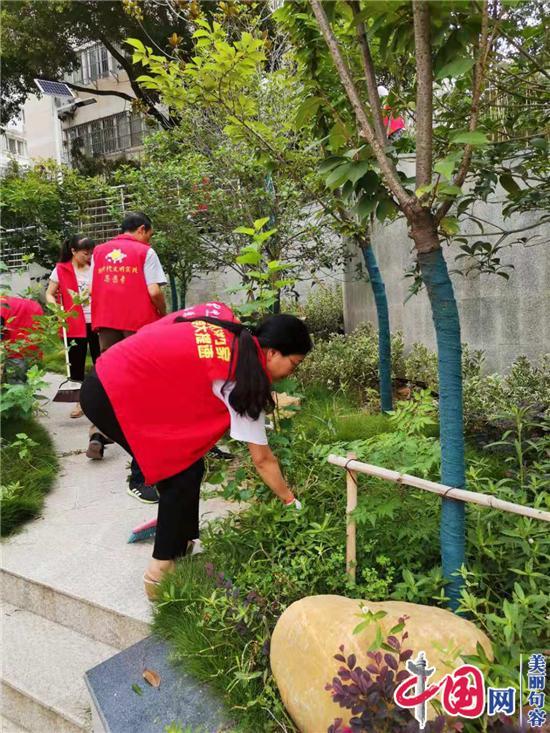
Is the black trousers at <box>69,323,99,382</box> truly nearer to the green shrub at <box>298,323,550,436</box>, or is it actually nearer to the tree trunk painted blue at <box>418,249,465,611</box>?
the green shrub at <box>298,323,550,436</box>

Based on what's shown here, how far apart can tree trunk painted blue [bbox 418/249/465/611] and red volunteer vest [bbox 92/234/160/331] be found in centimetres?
257

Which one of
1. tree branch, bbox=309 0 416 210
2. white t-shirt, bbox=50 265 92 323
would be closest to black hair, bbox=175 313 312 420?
tree branch, bbox=309 0 416 210

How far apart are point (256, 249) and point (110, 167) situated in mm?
17081

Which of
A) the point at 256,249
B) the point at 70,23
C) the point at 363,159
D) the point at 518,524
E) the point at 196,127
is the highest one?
the point at 70,23

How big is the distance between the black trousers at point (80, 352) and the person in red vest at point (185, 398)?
8.64 feet

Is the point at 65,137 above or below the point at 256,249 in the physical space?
above

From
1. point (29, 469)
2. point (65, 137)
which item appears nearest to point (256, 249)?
point (29, 469)

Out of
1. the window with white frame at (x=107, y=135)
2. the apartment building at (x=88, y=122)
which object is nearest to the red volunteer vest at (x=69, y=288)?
the apartment building at (x=88, y=122)

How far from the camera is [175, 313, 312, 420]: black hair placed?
2123mm

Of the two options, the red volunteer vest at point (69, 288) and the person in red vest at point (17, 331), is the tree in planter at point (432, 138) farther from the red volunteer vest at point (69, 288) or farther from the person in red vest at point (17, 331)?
the red volunteer vest at point (69, 288)

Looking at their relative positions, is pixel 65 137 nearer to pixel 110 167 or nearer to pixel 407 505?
pixel 110 167

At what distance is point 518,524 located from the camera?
1.93 metres

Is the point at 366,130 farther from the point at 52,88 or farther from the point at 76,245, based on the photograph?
the point at 52,88

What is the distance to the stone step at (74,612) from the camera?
95.3 inches
